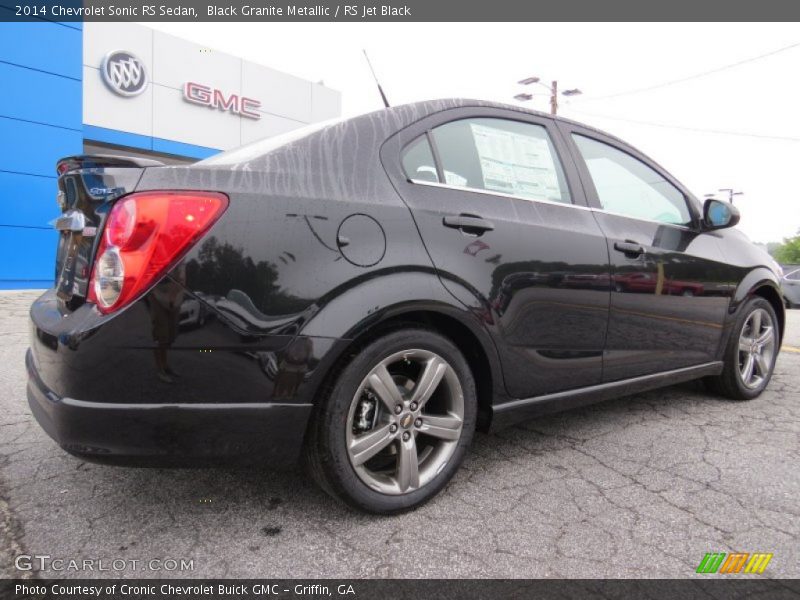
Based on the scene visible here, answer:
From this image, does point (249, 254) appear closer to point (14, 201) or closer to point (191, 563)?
point (191, 563)

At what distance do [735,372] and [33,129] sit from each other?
14.8 m

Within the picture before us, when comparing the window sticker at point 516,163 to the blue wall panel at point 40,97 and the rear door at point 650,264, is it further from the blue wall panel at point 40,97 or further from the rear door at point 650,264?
the blue wall panel at point 40,97

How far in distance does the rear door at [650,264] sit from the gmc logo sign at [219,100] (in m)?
15.3

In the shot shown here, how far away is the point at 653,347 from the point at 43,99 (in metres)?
14.7

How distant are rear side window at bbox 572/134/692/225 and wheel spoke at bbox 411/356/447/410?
1.30 meters

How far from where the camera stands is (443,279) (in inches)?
77.0

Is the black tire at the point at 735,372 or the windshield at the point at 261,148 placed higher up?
the windshield at the point at 261,148

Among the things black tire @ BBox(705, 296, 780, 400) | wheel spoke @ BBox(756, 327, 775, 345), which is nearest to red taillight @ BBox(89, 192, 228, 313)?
black tire @ BBox(705, 296, 780, 400)

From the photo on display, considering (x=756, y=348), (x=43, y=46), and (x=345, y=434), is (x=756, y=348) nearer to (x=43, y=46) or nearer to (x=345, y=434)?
(x=345, y=434)

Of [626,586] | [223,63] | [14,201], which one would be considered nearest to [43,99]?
[14,201]

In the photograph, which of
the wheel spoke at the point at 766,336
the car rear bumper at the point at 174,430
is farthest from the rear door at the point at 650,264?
the car rear bumper at the point at 174,430

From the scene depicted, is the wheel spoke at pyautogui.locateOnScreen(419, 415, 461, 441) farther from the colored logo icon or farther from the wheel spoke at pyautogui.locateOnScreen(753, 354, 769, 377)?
the wheel spoke at pyautogui.locateOnScreen(753, 354, 769, 377)

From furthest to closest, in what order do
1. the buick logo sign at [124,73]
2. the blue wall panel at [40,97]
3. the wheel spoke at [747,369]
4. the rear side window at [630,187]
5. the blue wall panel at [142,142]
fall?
the blue wall panel at [142,142] → the buick logo sign at [124,73] → the blue wall panel at [40,97] → the wheel spoke at [747,369] → the rear side window at [630,187]

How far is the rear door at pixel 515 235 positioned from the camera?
202cm
